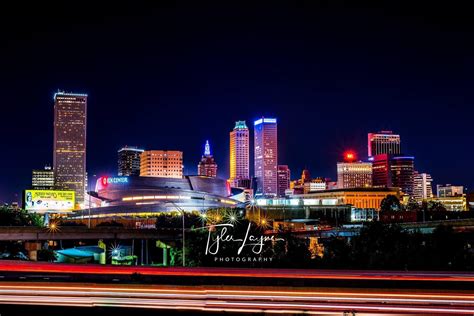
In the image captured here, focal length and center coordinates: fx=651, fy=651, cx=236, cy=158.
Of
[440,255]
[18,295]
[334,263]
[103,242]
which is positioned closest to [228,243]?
[334,263]

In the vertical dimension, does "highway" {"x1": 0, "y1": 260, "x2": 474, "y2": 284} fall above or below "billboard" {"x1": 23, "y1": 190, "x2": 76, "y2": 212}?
below

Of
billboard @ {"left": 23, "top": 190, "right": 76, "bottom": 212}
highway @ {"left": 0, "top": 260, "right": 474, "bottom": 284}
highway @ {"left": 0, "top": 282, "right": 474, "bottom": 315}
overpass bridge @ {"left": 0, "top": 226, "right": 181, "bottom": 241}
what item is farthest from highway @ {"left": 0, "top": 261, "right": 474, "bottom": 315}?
billboard @ {"left": 23, "top": 190, "right": 76, "bottom": 212}

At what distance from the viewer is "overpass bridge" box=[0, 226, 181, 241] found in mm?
86562

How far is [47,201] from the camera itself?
191m

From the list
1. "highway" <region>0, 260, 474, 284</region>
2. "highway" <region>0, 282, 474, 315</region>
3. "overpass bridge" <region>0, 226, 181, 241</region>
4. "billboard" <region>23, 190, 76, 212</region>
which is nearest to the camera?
"highway" <region>0, 282, 474, 315</region>

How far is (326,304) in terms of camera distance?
22266mm

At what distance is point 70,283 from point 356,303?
1258 centimetres

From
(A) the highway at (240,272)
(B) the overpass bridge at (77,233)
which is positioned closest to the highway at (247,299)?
(A) the highway at (240,272)

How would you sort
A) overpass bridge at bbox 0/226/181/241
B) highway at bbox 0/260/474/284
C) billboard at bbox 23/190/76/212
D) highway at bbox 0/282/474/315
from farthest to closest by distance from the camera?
billboard at bbox 23/190/76/212, overpass bridge at bbox 0/226/181/241, highway at bbox 0/260/474/284, highway at bbox 0/282/474/315

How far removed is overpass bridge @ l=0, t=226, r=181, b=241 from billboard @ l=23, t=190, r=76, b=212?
91735 millimetres

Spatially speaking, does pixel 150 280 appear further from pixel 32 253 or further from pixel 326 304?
pixel 32 253

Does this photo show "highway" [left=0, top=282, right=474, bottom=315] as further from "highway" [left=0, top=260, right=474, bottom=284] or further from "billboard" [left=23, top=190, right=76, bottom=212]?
"billboard" [left=23, top=190, right=76, bottom=212]

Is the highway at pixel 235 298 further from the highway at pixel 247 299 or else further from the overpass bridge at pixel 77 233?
the overpass bridge at pixel 77 233

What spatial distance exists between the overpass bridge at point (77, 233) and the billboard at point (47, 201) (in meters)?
91.7
